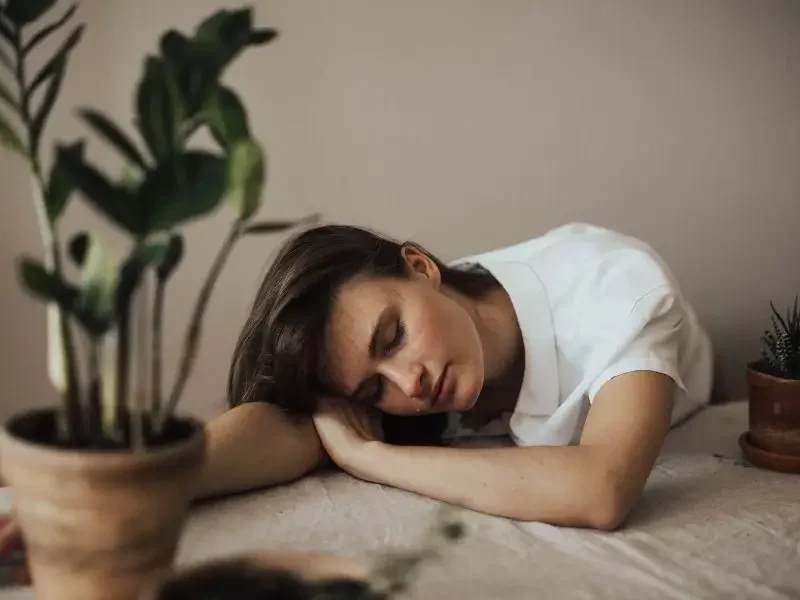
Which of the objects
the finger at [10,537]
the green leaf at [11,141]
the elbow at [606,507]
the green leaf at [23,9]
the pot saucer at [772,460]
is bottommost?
the pot saucer at [772,460]

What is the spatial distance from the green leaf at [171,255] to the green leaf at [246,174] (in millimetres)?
40

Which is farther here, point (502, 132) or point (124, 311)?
point (502, 132)

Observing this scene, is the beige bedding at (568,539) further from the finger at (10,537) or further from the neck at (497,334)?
the neck at (497,334)

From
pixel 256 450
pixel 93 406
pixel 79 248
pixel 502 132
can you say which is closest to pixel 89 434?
pixel 93 406

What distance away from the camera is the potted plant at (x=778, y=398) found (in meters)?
1.00

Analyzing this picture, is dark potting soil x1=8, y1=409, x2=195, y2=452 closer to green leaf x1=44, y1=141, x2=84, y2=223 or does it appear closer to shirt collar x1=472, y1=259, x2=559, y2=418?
green leaf x1=44, y1=141, x2=84, y2=223

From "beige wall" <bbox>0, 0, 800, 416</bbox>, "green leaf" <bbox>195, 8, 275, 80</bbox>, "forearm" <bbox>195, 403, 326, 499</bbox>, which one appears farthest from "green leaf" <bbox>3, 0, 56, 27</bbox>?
"beige wall" <bbox>0, 0, 800, 416</bbox>

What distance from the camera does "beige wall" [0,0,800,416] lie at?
1322 mm

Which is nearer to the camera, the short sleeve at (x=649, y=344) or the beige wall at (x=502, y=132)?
the short sleeve at (x=649, y=344)

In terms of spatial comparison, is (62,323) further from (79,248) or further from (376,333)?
(376,333)

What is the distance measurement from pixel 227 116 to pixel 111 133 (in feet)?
0.23

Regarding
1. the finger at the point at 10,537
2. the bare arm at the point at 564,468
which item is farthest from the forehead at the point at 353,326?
the finger at the point at 10,537

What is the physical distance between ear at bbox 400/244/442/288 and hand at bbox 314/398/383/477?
20cm

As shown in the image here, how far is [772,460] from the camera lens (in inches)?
39.5
